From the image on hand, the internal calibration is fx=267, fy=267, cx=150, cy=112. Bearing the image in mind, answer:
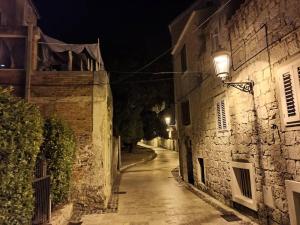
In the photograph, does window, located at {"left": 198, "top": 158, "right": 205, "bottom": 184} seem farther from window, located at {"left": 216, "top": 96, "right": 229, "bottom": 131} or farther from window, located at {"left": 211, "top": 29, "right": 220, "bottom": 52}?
window, located at {"left": 211, "top": 29, "right": 220, "bottom": 52}

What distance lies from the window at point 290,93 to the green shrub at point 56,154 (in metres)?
5.64

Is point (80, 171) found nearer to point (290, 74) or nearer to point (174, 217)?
point (174, 217)

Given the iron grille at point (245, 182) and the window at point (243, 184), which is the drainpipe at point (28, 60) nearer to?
the window at point (243, 184)

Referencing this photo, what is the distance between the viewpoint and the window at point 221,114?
851 cm

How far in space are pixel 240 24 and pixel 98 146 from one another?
573 centimetres

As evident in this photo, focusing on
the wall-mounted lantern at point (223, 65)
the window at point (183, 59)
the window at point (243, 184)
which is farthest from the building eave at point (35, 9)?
the window at point (243, 184)

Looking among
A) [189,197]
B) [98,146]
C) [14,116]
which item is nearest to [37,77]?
[98,146]

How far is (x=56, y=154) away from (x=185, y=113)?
7.90 m

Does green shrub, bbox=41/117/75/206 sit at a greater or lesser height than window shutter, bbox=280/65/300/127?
lesser

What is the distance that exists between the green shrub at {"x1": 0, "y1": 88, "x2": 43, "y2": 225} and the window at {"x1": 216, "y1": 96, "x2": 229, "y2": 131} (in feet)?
18.7

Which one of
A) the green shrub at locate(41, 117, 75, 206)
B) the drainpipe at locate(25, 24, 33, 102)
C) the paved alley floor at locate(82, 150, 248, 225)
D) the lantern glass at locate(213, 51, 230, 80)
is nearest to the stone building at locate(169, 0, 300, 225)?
the lantern glass at locate(213, 51, 230, 80)

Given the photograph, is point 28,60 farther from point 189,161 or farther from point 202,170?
point 189,161

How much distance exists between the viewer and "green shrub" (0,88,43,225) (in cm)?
412

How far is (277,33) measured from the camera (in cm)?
570
